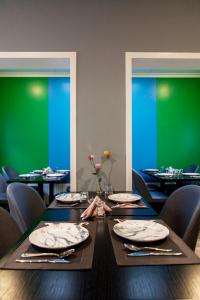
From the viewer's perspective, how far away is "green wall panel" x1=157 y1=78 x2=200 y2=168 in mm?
4633

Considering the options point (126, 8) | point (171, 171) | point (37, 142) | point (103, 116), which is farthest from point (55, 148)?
point (126, 8)

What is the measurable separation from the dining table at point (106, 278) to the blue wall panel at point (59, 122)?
376cm

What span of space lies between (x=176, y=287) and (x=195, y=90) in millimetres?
4625

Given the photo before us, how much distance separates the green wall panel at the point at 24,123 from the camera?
15.0 feet

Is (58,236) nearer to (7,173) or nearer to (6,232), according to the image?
(6,232)

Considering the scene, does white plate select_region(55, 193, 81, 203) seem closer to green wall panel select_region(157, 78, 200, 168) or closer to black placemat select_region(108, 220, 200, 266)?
black placemat select_region(108, 220, 200, 266)

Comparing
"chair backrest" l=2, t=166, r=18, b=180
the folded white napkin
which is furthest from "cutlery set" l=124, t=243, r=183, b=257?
"chair backrest" l=2, t=166, r=18, b=180

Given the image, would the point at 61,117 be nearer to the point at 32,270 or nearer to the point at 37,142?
the point at 37,142

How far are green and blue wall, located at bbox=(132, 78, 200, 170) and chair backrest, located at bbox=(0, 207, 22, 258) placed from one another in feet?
11.8

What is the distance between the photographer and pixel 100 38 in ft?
6.85

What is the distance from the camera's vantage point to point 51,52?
2.08m

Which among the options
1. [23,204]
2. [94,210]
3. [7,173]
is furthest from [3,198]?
[94,210]

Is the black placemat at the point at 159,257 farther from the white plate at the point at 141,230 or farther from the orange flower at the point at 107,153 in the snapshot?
the orange flower at the point at 107,153

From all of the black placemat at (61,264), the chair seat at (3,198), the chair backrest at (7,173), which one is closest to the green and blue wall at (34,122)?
the chair backrest at (7,173)
